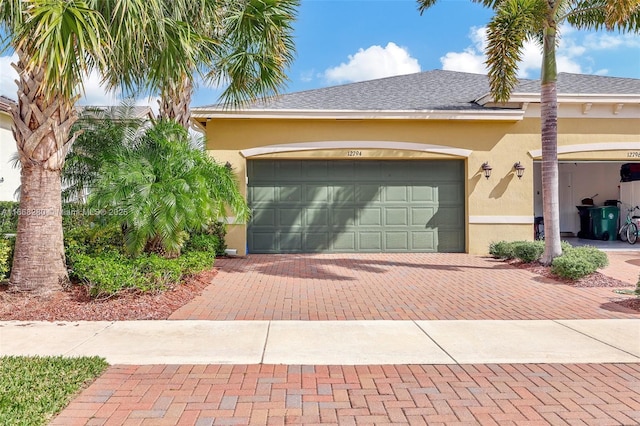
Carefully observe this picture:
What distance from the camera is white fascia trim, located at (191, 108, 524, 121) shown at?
11305 mm

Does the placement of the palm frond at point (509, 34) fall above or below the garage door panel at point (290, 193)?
above

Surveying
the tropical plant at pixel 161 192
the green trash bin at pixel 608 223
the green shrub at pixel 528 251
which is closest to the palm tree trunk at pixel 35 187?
the tropical plant at pixel 161 192

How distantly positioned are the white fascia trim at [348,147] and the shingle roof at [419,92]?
980 mm

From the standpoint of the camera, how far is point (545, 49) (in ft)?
30.6

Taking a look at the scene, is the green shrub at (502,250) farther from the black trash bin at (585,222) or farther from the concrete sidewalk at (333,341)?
the black trash bin at (585,222)

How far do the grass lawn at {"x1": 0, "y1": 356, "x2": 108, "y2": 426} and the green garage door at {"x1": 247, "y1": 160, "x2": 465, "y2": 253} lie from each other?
8.01m

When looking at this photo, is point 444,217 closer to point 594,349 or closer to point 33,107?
point 594,349

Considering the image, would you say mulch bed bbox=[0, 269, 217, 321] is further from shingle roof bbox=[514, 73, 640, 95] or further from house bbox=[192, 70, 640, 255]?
shingle roof bbox=[514, 73, 640, 95]

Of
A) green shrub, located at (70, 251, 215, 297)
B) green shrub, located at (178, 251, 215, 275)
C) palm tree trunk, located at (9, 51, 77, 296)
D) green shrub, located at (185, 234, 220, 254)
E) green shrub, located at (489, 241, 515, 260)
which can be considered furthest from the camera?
green shrub, located at (489, 241, 515, 260)

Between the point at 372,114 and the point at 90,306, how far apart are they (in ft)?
27.7

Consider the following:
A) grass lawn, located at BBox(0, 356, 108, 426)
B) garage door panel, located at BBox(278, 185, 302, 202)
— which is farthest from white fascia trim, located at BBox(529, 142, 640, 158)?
grass lawn, located at BBox(0, 356, 108, 426)

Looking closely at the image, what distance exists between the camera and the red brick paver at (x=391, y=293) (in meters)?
5.85

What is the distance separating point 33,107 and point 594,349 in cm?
805

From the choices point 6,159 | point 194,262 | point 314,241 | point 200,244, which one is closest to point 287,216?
point 314,241
